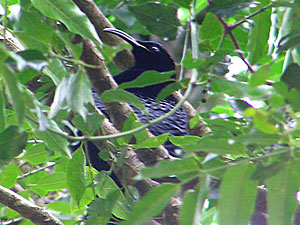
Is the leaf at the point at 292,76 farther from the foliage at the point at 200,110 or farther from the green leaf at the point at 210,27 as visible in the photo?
the green leaf at the point at 210,27

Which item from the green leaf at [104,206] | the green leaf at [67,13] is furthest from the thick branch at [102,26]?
the green leaf at [67,13]

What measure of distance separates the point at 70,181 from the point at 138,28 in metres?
1.33

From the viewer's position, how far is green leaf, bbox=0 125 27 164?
0.87 meters

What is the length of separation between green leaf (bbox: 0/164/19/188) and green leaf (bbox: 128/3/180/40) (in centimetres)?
66

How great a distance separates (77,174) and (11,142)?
338 millimetres

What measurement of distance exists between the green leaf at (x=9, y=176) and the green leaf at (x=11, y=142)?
2.06 ft

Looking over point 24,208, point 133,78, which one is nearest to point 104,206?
point 24,208

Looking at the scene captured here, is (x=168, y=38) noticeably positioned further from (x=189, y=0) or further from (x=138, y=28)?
(x=138, y=28)

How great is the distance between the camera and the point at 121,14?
6.48 ft

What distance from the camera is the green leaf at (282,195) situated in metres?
0.80

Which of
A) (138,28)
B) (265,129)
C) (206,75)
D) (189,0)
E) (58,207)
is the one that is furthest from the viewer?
(138,28)

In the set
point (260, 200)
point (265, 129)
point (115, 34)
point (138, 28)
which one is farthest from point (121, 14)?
point (265, 129)

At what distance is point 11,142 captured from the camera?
893mm

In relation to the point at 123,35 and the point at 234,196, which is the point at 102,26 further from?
the point at 234,196
